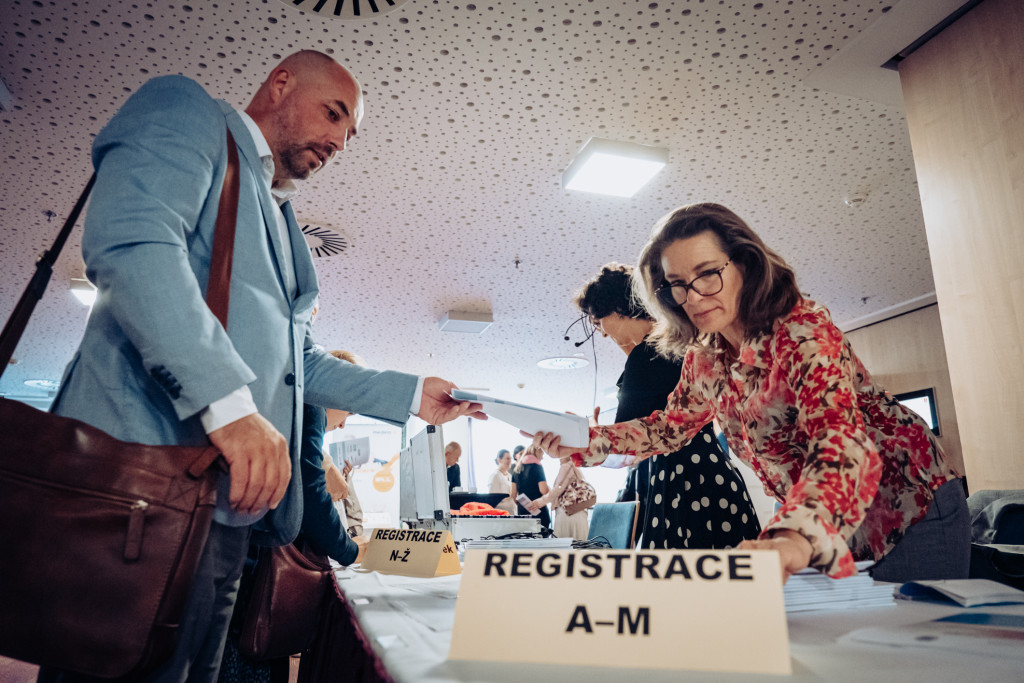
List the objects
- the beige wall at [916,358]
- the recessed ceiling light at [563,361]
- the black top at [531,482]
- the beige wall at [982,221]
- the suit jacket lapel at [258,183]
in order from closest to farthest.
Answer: the suit jacket lapel at [258,183], the beige wall at [982,221], the beige wall at [916,358], the black top at [531,482], the recessed ceiling light at [563,361]

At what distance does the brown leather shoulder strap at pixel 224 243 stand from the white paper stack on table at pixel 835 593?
2.82 feet

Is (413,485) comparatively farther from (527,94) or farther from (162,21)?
(162,21)

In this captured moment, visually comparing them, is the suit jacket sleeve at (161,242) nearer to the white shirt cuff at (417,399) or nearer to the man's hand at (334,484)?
the white shirt cuff at (417,399)

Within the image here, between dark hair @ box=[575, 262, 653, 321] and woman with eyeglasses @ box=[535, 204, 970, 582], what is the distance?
796 millimetres

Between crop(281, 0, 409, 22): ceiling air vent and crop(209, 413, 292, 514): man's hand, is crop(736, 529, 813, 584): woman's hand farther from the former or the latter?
crop(281, 0, 409, 22): ceiling air vent

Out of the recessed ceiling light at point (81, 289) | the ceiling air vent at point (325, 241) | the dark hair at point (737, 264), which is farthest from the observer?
the recessed ceiling light at point (81, 289)

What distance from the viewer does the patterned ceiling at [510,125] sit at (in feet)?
7.84

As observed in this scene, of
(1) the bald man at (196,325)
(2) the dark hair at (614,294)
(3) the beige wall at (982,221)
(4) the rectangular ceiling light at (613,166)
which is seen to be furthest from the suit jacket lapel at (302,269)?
(4) the rectangular ceiling light at (613,166)

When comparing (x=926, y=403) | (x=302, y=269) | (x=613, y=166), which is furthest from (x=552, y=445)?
(x=926, y=403)

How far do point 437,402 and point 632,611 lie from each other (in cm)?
77

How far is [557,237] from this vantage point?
4.37 meters

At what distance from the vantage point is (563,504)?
3.89m

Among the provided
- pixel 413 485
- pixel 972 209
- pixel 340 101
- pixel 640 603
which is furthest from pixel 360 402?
pixel 972 209

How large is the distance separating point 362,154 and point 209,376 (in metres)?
2.83
